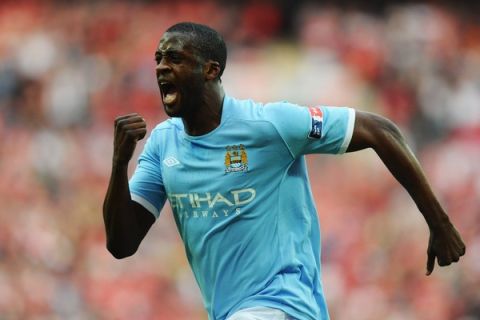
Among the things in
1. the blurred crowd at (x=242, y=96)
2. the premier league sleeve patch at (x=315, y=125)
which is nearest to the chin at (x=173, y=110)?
the premier league sleeve patch at (x=315, y=125)

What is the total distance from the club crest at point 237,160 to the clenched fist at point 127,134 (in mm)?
399

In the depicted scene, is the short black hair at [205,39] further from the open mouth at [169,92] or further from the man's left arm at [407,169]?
the man's left arm at [407,169]

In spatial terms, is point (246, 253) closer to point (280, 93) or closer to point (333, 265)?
point (333, 265)

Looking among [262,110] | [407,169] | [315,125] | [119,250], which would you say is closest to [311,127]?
[315,125]

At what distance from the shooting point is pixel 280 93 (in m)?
12.3

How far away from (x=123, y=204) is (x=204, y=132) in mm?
491

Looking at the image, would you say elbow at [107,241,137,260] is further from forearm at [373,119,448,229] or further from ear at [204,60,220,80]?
forearm at [373,119,448,229]

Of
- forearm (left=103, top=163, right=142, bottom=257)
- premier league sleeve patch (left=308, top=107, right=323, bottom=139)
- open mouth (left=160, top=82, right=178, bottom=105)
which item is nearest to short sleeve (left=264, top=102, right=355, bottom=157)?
premier league sleeve patch (left=308, top=107, right=323, bottom=139)

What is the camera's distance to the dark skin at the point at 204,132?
4738mm

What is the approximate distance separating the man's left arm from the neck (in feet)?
2.04

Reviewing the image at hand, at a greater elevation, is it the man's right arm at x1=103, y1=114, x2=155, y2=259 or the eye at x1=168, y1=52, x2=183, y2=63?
the eye at x1=168, y1=52, x2=183, y2=63

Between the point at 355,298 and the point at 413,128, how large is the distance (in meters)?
2.15

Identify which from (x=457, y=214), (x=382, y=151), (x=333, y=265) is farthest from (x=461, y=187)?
(x=382, y=151)

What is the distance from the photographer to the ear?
4922mm
